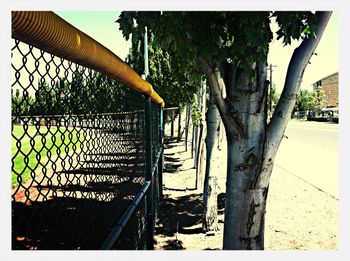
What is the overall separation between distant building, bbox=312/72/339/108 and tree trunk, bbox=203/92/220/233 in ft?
177

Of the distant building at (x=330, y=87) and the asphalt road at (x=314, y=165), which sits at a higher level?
the distant building at (x=330, y=87)

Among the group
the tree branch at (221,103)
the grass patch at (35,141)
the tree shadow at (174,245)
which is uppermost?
the tree branch at (221,103)

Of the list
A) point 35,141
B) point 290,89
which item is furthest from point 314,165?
point 35,141

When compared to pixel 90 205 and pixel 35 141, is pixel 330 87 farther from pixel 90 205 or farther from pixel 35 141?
pixel 35 141

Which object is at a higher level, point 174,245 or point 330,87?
point 330,87

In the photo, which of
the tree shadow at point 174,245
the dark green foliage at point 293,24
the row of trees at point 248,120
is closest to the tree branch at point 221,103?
the row of trees at point 248,120

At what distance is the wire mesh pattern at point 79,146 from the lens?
1.23 meters

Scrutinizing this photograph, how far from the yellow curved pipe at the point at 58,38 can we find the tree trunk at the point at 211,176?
3.90 meters

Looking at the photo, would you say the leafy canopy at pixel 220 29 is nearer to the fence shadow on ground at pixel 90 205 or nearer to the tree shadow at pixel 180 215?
the fence shadow on ground at pixel 90 205

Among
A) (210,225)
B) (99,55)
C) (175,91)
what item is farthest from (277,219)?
(175,91)

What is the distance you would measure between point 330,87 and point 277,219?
60.6 meters

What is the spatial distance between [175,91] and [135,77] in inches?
490

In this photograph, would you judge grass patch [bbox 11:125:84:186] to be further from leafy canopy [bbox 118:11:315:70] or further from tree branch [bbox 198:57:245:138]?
tree branch [bbox 198:57:245:138]

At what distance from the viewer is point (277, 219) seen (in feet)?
18.8
